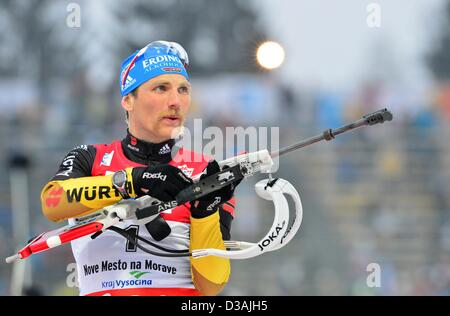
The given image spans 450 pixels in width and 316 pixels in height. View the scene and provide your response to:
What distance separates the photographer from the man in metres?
5.75

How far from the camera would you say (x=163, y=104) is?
6.02 meters

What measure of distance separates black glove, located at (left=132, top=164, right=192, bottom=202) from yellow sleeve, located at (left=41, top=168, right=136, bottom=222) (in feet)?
0.31

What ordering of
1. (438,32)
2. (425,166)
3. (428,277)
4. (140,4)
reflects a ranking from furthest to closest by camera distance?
(438,32) → (140,4) → (425,166) → (428,277)

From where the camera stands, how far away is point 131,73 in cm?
627

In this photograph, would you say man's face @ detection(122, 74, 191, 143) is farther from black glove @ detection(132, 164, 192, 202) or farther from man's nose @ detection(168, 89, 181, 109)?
black glove @ detection(132, 164, 192, 202)

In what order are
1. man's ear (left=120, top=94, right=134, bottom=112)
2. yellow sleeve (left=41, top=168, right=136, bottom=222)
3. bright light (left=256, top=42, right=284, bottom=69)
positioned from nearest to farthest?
yellow sleeve (left=41, top=168, right=136, bottom=222), bright light (left=256, top=42, right=284, bottom=69), man's ear (left=120, top=94, right=134, bottom=112)

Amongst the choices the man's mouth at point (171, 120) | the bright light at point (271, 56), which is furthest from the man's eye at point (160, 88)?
the bright light at point (271, 56)

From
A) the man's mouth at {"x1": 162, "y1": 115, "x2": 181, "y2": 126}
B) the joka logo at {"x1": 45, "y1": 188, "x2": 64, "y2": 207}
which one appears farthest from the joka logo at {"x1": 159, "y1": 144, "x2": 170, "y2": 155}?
the joka logo at {"x1": 45, "y1": 188, "x2": 64, "y2": 207}

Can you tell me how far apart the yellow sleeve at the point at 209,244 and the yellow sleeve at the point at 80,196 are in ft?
1.58

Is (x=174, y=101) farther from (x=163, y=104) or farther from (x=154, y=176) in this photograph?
(x=154, y=176)
